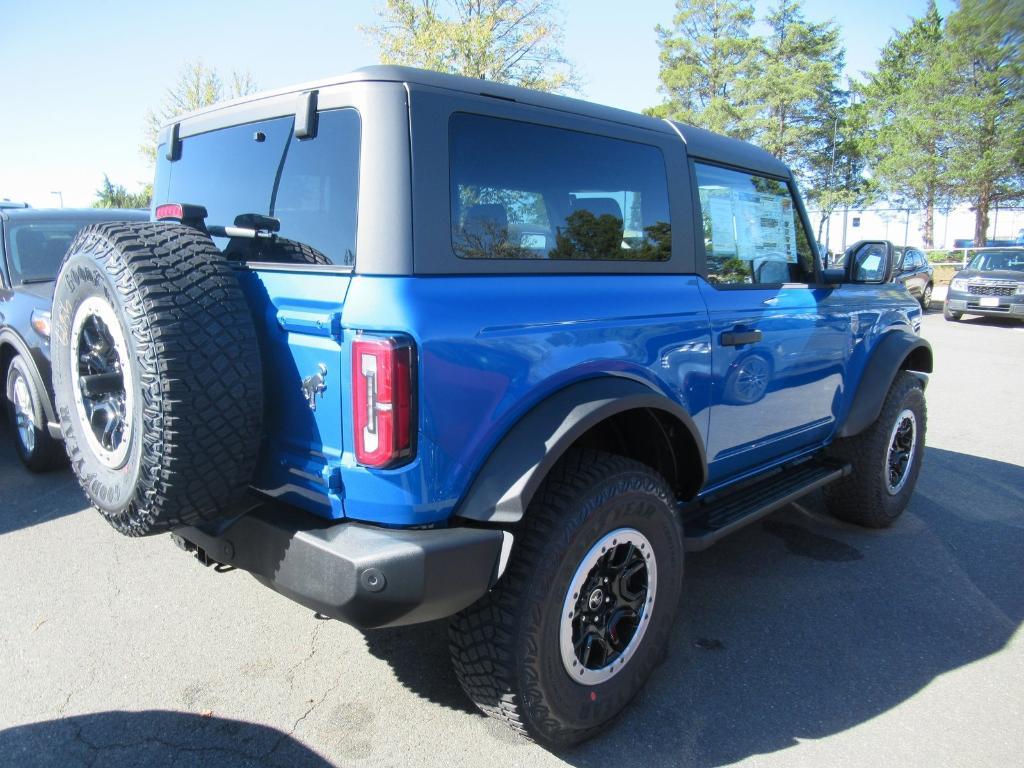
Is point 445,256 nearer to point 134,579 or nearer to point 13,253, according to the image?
point 134,579

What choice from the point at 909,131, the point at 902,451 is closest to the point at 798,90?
the point at 909,131

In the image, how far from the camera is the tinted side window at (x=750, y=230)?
3.06 m

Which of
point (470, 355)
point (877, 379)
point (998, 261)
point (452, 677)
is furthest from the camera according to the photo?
point (998, 261)

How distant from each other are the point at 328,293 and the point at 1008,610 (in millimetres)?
3456

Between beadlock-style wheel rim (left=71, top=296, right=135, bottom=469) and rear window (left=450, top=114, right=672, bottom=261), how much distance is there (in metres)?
1.06

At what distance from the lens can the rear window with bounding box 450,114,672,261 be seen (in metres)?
2.12

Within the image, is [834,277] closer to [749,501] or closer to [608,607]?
[749,501]

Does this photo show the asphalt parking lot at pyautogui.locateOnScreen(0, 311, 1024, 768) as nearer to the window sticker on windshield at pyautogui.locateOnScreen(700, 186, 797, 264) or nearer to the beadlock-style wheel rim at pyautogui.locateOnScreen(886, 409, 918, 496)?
the beadlock-style wheel rim at pyautogui.locateOnScreen(886, 409, 918, 496)

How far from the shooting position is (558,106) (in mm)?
2408

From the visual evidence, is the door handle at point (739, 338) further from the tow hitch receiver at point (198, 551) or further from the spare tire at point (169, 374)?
the tow hitch receiver at point (198, 551)

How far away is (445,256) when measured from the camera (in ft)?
6.57

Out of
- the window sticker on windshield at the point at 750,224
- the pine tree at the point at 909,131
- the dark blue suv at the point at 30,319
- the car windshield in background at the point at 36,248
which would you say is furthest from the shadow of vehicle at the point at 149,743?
the pine tree at the point at 909,131

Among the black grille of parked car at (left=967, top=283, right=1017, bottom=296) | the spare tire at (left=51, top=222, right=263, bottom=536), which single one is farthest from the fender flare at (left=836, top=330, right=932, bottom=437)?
the black grille of parked car at (left=967, top=283, right=1017, bottom=296)

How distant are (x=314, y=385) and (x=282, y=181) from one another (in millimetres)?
782
